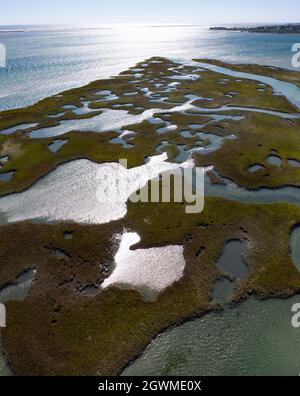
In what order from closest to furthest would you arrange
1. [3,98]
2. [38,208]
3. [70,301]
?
[70,301]
[38,208]
[3,98]

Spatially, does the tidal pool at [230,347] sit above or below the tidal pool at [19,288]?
below

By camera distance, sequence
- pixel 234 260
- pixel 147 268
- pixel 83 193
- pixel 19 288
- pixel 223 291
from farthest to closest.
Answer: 1. pixel 83 193
2. pixel 234 260
3. pixel 147 268
4. pixel 19 288
5. pixel 223 291

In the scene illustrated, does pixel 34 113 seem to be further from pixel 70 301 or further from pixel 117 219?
pixel 70 301

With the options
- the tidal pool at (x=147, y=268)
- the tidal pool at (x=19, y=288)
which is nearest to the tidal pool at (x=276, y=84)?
the tidal pool at (x=147, y=268)

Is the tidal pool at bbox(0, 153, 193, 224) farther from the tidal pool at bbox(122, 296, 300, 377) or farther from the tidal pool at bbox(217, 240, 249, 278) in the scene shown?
the tidal pool at bbox(122, 296, 300, 377)

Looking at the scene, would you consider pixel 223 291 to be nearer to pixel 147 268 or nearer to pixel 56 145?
pixel 147 268

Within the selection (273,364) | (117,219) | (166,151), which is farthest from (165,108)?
(273,364)

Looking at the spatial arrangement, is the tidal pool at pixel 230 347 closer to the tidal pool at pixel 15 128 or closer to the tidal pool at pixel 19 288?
the tidal pool at pixel 19 288

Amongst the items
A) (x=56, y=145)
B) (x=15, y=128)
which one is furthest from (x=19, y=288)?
(x=15, y=128)

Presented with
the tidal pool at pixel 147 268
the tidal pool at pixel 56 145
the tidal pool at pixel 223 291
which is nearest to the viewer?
the tidal pool at pixel 223 291
